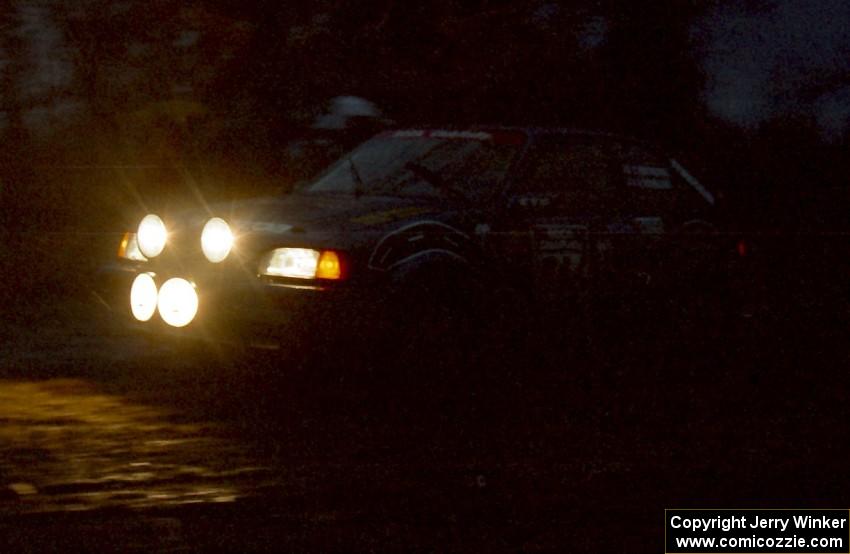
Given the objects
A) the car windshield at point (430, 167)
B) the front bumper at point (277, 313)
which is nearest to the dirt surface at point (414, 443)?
the front bumper at point (277, 313)

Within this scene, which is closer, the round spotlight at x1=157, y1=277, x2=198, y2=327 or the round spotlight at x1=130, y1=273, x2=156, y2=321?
the round spotlight at x1=157, y1=277, x2=198, y2=327

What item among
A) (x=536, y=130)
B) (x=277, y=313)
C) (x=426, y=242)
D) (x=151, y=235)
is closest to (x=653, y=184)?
(x=536, y=130)

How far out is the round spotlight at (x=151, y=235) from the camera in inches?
274

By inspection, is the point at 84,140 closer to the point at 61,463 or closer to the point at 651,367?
the point at 651,367

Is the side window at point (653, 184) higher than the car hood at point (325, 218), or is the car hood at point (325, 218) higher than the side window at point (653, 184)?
the side window at point (653, 184)

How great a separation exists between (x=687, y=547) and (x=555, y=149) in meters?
3.40

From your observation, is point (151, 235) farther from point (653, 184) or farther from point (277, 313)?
point (653, 184)

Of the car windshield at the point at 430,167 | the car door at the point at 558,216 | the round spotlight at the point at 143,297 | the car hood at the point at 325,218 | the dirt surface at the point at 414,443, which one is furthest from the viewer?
the car windshield at the point at 430,167

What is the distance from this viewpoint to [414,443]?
595cm

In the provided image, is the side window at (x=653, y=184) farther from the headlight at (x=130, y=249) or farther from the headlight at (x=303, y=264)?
the headlight at (x=130, y=249)

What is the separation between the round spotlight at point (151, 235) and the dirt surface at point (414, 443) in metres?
0.51

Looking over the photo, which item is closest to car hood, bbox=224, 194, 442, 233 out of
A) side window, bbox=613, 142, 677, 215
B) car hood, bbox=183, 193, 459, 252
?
car hood, bbox=183, 193, 459, 252

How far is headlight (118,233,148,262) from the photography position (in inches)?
281

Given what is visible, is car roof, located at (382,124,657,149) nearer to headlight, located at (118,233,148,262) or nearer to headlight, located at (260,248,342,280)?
headlight, located at (260,248,342,280)
